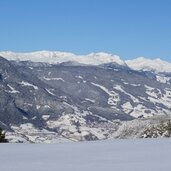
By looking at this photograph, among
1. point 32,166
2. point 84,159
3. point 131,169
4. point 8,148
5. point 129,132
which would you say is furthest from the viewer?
point 129,132

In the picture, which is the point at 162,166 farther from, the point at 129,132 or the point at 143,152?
the point at 129,132

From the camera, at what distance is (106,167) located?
1619 centimetres

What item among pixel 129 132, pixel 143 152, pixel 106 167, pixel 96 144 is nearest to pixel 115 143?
pixel 96 144

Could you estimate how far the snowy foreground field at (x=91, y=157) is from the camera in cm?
1619

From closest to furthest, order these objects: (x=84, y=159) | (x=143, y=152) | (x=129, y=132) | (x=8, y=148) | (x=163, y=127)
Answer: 1. (x=84, y=159)
2. (x=143, y=152)
3. (x=8, y=148)
4. (x=163, y=127)
5. (x=129, y=132)

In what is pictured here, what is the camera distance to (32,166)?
55.3 ft

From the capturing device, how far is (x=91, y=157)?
760 inches

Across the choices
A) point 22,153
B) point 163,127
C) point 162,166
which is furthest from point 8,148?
point 163,127

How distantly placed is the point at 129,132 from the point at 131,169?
176 m

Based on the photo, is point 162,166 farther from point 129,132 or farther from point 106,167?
point 129,132

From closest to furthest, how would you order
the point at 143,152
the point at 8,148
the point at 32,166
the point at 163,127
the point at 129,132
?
1. the point at 32,166
2. the point at 143,152
3. the point at 8,148
4. the point at 163,127
5. the point at 129,132

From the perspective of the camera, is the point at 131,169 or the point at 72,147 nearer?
the point at 131,169

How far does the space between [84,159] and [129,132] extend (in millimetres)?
172851

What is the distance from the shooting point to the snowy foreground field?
16188 millimetres
